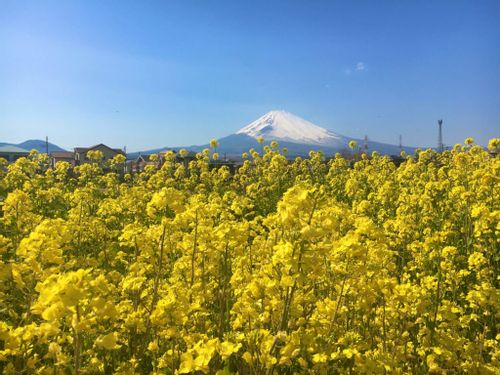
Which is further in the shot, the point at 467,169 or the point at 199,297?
the point at 467,169

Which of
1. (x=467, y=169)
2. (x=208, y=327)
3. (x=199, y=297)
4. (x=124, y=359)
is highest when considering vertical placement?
(x=467, y=169)

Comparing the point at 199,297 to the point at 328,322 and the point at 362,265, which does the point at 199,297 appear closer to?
the point at 328,322

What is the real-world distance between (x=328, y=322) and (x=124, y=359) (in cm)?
159

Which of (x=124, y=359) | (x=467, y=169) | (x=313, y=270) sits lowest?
(x=124, y=359)

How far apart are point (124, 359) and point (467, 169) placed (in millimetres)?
9241

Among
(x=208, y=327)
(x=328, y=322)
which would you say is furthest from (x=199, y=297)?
(x=328, y=322)

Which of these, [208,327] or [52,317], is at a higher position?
[52,317]

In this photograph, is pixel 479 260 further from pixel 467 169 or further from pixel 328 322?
pixel 467 169

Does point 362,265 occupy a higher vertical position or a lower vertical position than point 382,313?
higher

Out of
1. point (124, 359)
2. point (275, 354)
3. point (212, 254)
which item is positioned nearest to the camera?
point (275, 354)

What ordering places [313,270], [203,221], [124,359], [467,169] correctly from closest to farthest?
[313,270], [124,359], [203,221], [467,169]

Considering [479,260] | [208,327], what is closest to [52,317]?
[208,327]

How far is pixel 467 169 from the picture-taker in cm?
984

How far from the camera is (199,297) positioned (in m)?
3.26
